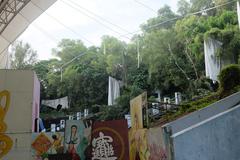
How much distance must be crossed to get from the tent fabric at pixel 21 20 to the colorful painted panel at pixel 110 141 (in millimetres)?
7154

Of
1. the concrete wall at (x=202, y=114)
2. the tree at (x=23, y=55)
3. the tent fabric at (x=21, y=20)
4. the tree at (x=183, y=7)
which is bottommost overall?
the concrete wall at (x=202, y=114)

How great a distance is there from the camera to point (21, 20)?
15664 millimetres

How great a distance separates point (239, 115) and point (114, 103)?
61.9ft

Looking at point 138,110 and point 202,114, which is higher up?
point 138,110

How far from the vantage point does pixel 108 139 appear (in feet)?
32.4

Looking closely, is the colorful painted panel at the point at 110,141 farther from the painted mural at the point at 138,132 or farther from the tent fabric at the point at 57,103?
the tent fabric at the point at 57,103

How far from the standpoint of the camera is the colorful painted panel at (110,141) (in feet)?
31.9

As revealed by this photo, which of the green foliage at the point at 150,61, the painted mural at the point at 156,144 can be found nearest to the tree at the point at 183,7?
the green foliage at the point at 150,61

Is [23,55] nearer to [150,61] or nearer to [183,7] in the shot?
[150,61]

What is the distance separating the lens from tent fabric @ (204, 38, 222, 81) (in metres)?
18.2

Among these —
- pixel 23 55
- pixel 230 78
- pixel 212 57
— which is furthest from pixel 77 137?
pixel 23 55

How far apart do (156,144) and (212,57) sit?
511 inches

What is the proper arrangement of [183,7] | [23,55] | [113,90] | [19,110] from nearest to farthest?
[19,110] → [113,90] → [183,7] → [23,55]

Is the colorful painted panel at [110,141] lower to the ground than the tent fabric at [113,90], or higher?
lower
